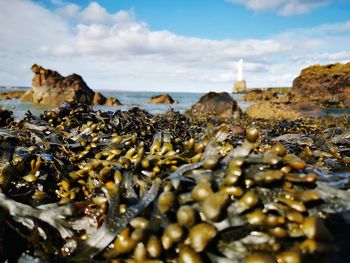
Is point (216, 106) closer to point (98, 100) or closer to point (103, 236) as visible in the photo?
point (98, 100)

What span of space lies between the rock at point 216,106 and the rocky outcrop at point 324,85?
486 inches

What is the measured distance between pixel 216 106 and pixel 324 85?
16.2 meters

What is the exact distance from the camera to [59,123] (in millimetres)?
2971

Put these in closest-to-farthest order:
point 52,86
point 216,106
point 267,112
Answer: point 267,112
point 216,106
point 52,86

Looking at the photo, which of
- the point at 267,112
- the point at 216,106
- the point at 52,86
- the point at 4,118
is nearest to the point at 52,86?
the point at 52,86

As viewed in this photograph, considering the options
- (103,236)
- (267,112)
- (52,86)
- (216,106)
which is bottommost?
(267,112)

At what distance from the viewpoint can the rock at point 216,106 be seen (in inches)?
421

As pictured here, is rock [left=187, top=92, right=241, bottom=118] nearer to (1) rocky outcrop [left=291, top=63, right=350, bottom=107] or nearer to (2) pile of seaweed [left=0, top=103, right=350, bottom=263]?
(2) pile of seaweed [left=0, top=103, right=350, bottom=263]

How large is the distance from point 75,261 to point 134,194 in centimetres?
39

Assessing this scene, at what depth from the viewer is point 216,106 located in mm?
11031

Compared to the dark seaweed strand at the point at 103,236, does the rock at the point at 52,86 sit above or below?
above

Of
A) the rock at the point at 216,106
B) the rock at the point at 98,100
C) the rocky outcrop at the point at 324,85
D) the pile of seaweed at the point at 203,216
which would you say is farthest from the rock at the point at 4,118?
the rocky outcrop at the point at 324,85

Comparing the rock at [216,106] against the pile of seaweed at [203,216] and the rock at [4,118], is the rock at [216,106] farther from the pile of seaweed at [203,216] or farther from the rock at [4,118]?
the pile of seaweed at [203,216]

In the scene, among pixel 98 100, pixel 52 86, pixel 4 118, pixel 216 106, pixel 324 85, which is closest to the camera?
pixel 4 118
